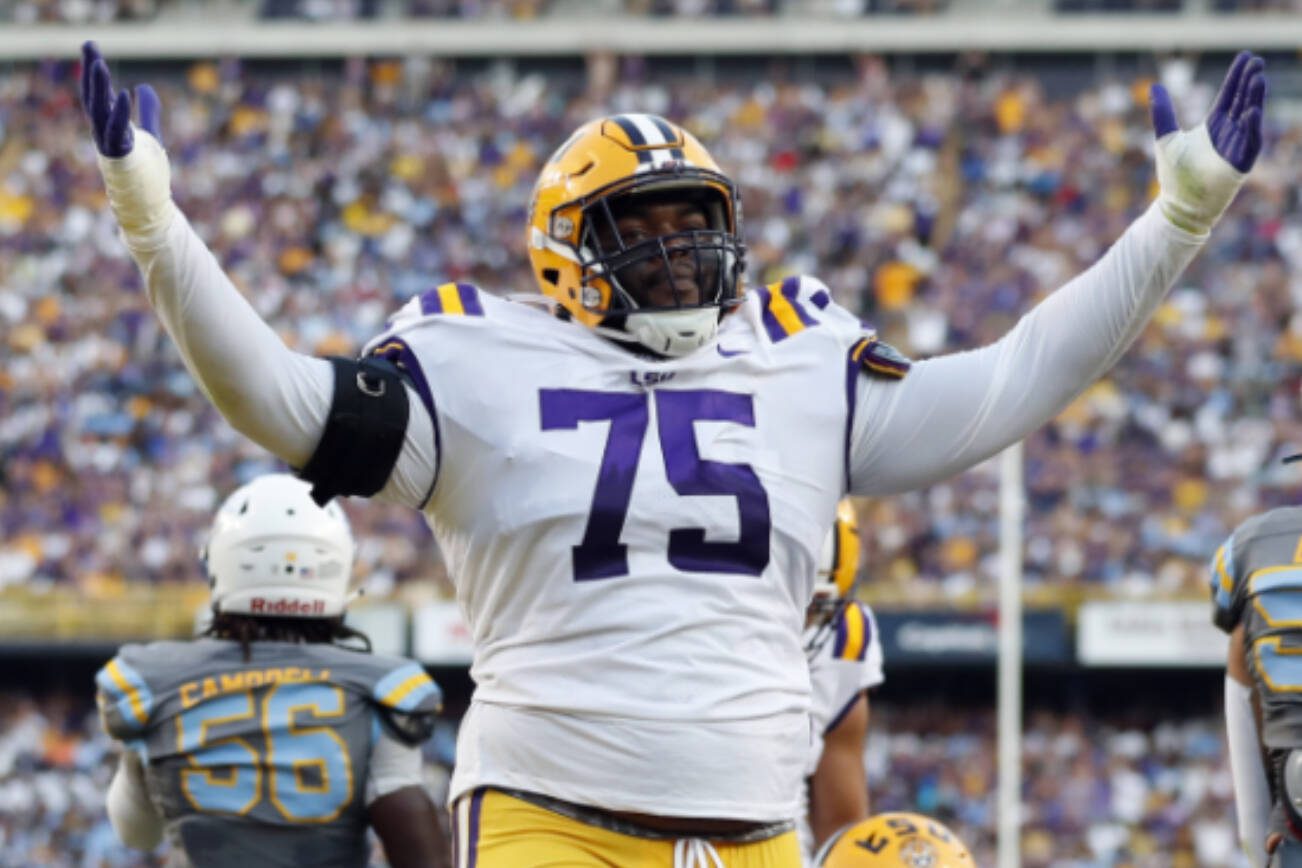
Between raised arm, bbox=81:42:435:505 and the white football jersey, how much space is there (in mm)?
2572

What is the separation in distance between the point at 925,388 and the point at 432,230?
19.1 meters

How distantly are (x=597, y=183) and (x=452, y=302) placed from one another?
0.31 meters

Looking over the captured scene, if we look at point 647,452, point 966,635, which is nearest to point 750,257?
point 966,635

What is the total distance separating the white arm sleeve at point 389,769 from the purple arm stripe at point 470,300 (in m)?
1.39

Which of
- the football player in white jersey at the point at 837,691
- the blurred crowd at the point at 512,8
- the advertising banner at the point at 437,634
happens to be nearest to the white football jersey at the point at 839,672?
the football player in white jersey at the point at 837,691

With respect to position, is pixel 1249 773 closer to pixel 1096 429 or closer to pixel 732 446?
pixel 732 446

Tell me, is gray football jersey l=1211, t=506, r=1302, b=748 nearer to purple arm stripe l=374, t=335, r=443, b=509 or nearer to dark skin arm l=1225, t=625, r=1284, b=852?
dark skin arm l=1225, t=625, r=1284, b=852

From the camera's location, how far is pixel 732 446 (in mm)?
3549

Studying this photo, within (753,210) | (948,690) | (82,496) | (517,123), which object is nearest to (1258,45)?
(753,210)

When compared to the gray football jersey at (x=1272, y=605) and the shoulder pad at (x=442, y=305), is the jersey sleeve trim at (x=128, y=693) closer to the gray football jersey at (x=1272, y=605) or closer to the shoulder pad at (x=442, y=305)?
the shoulder pad at (x=442, y=305)

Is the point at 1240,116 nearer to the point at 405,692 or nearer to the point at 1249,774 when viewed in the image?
the point at 1249,774

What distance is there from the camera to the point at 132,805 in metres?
4.91

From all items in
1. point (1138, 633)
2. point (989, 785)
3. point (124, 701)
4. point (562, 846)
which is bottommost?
point (562, 846)

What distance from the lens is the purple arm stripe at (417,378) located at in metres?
3.52
